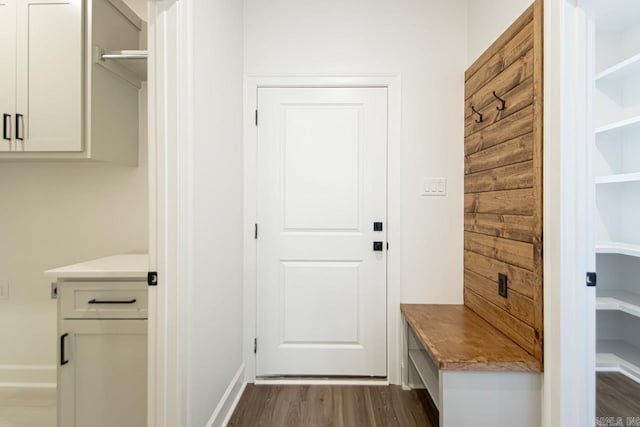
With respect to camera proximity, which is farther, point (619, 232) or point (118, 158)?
point (619, 232)

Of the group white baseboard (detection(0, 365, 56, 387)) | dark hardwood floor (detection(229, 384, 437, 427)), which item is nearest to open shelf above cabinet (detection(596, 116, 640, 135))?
dark hardwood floor (detection(229, 384, 437, 427))

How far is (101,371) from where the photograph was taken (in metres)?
1.50

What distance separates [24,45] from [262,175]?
55.4 inches

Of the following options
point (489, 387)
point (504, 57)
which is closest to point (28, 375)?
point (489, 387)

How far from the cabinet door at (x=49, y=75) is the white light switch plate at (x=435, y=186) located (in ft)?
6.69

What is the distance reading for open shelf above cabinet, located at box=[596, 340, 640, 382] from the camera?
215 centimetres

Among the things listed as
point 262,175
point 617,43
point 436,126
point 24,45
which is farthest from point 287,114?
point 617,43

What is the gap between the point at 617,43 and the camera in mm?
2367

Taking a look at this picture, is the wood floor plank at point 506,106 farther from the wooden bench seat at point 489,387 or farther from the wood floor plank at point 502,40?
the wooden bench seat at point 489,387

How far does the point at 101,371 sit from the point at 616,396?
112 inches

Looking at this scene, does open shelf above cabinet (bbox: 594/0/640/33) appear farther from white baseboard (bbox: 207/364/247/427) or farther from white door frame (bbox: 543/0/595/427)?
white baseboard (bbox: 207/364/247/427)

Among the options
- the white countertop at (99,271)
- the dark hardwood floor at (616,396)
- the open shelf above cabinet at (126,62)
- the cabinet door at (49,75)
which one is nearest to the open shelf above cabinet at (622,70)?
the dark hardwood floor at (616,396)

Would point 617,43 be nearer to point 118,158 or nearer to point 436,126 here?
point 436,126

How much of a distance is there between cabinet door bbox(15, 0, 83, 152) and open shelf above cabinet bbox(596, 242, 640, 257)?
3.19m
